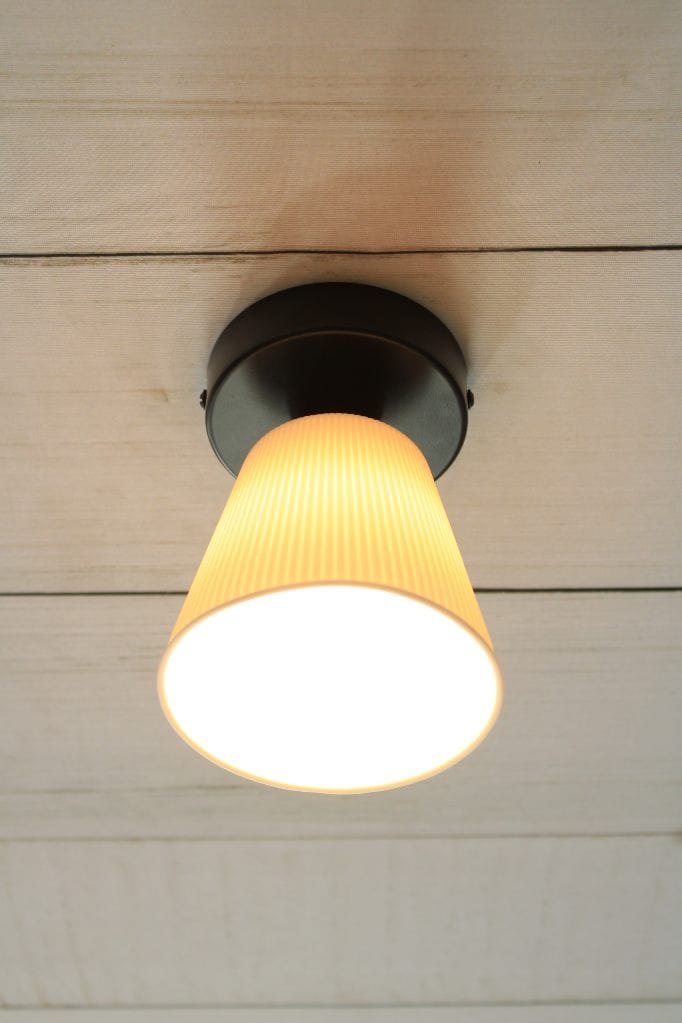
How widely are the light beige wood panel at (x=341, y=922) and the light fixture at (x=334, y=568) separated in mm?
458

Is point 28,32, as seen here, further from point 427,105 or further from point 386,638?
point 386,638

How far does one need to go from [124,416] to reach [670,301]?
0.37 meters

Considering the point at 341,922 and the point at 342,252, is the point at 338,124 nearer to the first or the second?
the point at 342,252

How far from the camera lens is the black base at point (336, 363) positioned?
20.8 inches

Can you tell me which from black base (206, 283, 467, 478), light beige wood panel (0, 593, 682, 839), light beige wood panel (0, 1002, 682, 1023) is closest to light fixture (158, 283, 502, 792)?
black base (206, 283, 467, 478)

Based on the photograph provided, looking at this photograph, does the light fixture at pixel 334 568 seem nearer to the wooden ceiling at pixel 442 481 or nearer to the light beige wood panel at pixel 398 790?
the wooden ceiling at pixel 442 481

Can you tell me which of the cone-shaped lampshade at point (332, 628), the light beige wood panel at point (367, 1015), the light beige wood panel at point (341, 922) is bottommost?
the light beige wood panel at point (367, 1015)

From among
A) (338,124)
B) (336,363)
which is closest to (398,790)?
(336,363)

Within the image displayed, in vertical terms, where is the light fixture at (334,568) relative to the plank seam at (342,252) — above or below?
below

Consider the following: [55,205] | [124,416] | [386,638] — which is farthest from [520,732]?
[55,205]

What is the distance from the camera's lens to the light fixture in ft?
1.29

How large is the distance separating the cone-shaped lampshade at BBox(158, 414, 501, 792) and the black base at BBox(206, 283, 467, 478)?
5cm

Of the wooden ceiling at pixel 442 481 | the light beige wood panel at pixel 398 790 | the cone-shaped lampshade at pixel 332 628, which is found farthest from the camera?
the light beige wood panel at pixel 398 790

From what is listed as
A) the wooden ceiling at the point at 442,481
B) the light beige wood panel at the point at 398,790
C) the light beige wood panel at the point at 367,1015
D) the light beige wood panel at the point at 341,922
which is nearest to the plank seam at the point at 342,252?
the wooden ceiling at the point at 442,481
